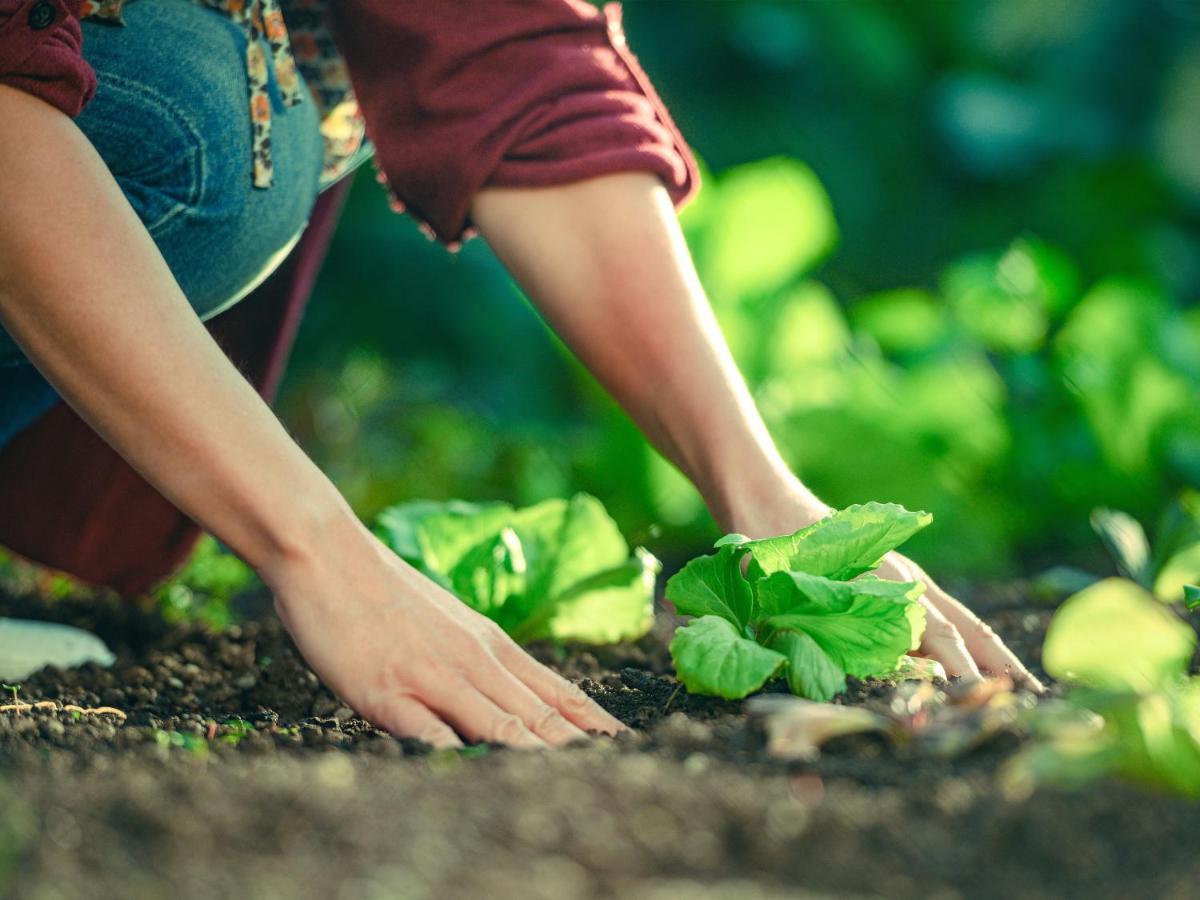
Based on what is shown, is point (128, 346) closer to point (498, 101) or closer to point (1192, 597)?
point (498, 101)

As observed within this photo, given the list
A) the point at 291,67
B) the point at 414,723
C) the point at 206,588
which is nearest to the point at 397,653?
the point at 414,723

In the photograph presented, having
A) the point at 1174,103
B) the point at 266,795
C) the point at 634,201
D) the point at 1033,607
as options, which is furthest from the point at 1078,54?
the point at 266,795

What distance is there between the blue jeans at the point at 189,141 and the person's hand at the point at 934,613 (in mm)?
656

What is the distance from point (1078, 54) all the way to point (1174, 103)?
0.92 ft

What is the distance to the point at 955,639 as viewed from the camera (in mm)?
1217

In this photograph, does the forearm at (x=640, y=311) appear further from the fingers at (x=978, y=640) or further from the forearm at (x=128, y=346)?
the forearm at (x=128, y=346)

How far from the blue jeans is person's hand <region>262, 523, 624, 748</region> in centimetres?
57

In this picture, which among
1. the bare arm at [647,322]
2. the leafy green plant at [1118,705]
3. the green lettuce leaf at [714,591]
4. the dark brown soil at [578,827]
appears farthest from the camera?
the bare arm at [647,322]

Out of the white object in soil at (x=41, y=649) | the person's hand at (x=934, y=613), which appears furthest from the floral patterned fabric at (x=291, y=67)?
the person's hand at (x=934, y=613)

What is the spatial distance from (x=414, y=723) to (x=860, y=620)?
0.37 meters

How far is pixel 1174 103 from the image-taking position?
3.59 meters

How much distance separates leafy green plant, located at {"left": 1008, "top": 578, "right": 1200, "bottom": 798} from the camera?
32.5 inches

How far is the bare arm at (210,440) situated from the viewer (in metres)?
1.03

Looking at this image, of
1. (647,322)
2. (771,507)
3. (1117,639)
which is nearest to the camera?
(1117,639)
